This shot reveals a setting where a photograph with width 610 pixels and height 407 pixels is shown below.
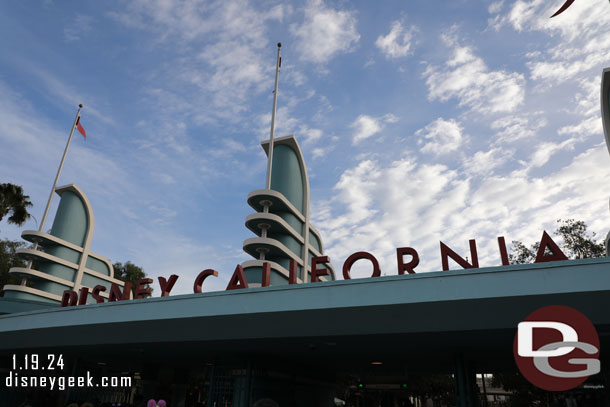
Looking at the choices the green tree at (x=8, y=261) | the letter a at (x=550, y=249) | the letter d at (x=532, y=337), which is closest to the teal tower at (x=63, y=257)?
the green tree at (x=8, y=261)

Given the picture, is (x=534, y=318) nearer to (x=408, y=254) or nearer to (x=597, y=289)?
(x=597, y=289)

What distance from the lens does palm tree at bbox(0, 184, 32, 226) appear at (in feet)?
116

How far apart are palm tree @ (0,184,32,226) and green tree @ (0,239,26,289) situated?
81.1 feet

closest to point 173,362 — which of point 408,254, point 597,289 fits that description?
point 408,254

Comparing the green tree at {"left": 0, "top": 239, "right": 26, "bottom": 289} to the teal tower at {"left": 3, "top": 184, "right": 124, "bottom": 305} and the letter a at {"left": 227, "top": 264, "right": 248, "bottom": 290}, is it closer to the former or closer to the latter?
the teal tower at {"left": 3, "top": 184, "right": 124, "bottom": 305}

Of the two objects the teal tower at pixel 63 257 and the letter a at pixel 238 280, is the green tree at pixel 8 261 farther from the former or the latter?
the letter a at pixel 238 280

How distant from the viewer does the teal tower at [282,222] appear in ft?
130

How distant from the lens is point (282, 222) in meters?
40.7

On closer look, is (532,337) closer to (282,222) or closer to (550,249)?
(550,249)

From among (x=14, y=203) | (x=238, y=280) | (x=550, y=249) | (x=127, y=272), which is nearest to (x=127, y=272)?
(x=127, y=272)

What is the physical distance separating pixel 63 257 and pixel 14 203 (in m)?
18.2

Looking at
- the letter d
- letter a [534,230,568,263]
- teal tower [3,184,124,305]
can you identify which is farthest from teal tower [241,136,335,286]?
the letter d

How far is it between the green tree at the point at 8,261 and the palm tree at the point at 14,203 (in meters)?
24.7

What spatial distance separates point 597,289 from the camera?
11141 mm
